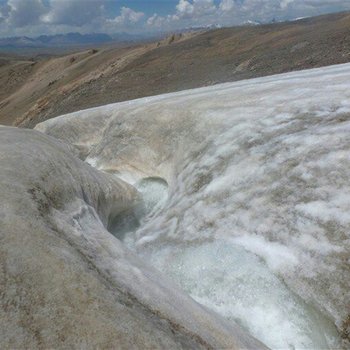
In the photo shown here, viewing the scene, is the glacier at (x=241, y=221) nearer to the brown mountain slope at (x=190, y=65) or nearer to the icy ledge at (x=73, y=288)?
the icy ledge at (x=73, y=288)

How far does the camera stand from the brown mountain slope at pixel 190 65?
79.3 ft

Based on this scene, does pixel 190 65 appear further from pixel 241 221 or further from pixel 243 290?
pixel 243 290

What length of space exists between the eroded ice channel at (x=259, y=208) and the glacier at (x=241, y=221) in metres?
0.01

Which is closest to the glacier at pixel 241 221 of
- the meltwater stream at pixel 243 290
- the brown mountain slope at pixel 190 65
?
the meltwater stream at pixel 243 290

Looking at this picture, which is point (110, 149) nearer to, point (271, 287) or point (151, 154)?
point (151, 154)

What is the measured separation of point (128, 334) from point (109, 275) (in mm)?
650

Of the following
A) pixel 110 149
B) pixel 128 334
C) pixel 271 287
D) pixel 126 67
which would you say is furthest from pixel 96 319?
pixel 126 67

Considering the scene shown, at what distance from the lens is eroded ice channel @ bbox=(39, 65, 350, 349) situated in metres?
3.92

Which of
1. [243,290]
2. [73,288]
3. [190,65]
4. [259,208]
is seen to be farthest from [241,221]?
[190,65]

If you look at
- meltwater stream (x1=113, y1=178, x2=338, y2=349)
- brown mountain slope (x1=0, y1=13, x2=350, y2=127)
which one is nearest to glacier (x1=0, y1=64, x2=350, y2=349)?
meltwater stream (x1=113, y1=178, x2=338, y2=349)

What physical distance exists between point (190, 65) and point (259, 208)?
28.3 meters

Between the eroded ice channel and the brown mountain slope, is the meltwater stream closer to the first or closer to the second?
the eroded ice channel

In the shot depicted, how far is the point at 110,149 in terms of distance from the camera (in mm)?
9125

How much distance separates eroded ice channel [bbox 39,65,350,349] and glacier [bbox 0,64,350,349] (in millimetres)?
14
